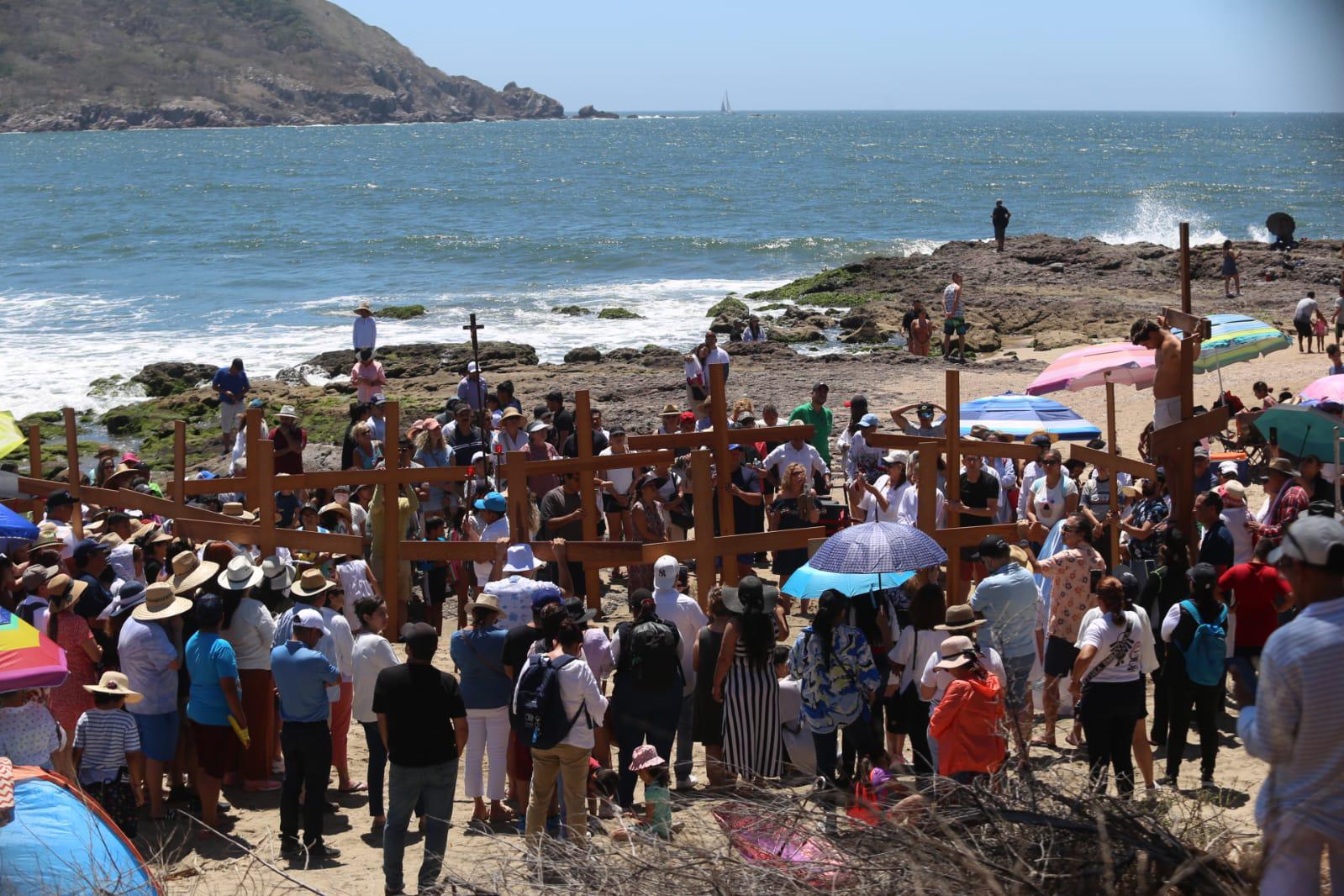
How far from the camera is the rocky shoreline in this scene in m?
21.8

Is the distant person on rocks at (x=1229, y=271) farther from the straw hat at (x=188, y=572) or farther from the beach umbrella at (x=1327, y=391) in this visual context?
the straw hat at (x=188, y=572)

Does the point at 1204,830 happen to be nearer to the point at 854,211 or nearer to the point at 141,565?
the point at 141,565

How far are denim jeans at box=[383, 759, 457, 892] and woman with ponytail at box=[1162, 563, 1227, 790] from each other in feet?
12.5

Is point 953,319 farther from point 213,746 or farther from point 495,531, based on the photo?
point 213,746

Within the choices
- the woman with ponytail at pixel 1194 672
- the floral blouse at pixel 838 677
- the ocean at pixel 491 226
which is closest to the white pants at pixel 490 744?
the floral blouse at pixel 838 677

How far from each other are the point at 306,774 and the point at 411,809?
0.90m

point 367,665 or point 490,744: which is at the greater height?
point 367,665

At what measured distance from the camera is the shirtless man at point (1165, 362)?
927cm

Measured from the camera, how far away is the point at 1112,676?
7.11 metres

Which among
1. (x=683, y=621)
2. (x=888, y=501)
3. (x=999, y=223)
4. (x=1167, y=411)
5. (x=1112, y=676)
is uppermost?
(x=999, y=223)

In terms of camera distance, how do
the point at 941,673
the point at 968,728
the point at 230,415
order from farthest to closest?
the point at 230,415 < the point at 941,673 < the point at 968,728

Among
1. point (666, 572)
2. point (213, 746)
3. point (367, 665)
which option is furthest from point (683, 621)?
point (213, 746)

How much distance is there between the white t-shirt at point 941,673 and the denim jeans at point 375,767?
113 inches

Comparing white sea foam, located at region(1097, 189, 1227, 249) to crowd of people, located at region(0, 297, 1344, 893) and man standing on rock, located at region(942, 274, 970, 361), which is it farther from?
crowd of people, located at region(0, 297, 1344, 893)
